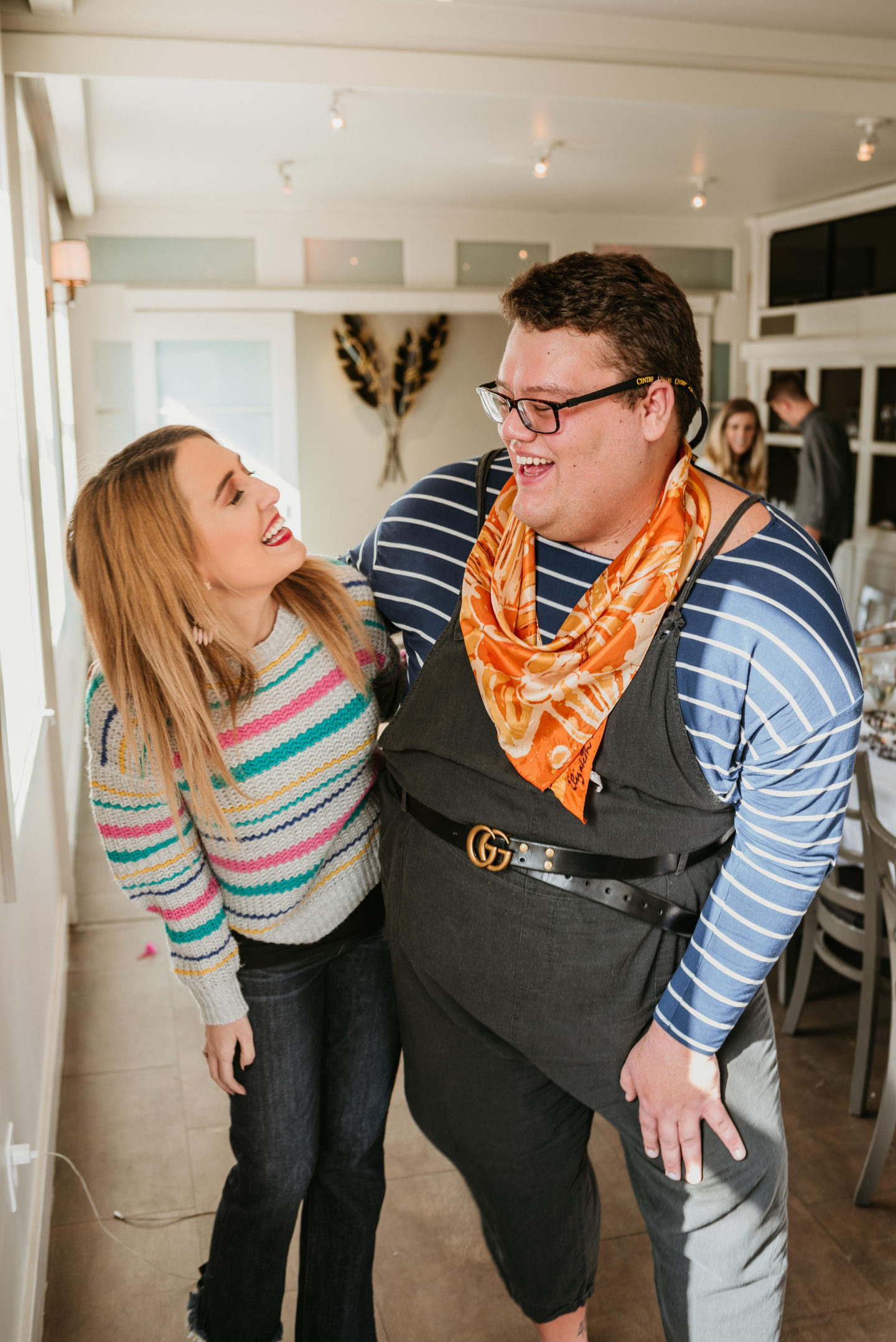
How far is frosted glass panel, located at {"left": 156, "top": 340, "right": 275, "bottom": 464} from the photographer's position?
6832mm

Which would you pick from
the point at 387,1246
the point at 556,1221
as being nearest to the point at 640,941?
the point at 556,1221

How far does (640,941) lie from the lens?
4.58 feet

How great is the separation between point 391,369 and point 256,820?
635cm

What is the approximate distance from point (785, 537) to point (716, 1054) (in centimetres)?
66

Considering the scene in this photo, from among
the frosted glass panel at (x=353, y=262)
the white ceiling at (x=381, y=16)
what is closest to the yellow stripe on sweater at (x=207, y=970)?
the white ceiling at (x=381, y=16)

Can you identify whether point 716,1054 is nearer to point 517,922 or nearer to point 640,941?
point 640,941

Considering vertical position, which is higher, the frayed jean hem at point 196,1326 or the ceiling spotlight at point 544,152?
the ceiling spotlight at point 544,152

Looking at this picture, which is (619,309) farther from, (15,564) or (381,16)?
(381,16)

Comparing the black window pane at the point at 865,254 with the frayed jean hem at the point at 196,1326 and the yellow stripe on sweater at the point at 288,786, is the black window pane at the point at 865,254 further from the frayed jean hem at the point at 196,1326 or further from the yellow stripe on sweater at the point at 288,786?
the frayed jean hem at the point at 196,1326

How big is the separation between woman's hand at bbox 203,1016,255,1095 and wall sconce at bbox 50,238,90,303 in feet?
14.2

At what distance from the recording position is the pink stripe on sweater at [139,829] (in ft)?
4.78

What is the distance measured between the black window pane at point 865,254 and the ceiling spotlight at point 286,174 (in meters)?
3.16

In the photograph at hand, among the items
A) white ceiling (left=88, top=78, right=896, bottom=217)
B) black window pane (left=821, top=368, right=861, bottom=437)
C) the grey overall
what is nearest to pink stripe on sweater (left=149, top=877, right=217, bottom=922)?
the grey overall

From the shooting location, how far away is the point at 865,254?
20.3ft
